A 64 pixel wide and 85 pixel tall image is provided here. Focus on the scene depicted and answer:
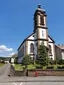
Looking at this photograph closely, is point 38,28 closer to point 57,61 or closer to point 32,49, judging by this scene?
point 32,49

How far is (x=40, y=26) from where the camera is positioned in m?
44.4

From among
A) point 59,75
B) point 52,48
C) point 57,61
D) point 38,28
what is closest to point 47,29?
point 38,28

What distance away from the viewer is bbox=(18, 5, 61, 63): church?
43.4 m

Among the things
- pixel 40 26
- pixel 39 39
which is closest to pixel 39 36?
pixel 39 39

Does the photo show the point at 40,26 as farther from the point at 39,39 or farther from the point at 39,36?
the point at 39,39

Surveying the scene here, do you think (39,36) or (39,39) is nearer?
(39,39)

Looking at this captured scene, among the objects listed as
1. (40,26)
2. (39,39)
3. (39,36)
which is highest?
(40,26)

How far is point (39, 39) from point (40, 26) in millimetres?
4563

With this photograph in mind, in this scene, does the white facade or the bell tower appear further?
the bell tower

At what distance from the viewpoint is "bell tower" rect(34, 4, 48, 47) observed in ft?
143

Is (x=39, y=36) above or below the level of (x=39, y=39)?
above

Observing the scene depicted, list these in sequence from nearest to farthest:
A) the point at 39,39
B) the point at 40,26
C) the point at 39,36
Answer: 1. the point at 39,39
2. the point at 39,36
3. the point at 40,26

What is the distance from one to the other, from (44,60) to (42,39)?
9.90 m

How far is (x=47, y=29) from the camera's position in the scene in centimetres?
4559
